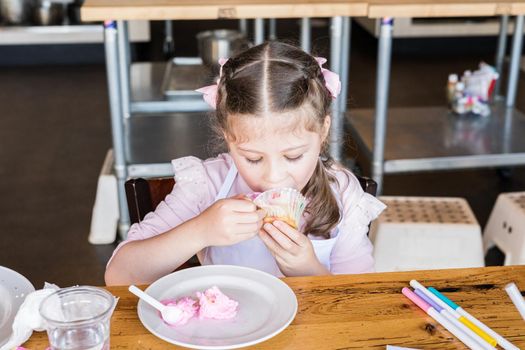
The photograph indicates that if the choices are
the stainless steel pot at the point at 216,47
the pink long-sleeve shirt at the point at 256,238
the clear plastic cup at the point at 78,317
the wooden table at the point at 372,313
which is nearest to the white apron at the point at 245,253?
the pink long-sleeve shirt at the point at 256,238

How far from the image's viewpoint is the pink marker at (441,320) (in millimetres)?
1101

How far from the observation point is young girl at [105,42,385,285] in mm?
1393

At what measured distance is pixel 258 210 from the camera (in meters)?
1.37

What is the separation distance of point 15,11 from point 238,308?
16.6 ft

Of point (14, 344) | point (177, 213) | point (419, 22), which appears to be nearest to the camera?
point (14, 344)

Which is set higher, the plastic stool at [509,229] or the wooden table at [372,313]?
the wooden table at [372,313]

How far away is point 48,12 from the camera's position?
223 inches

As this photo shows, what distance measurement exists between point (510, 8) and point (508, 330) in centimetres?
181

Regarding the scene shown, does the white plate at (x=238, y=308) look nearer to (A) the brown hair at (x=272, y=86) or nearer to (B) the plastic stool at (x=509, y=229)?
(A) the brown hair at (x=272, y=86)

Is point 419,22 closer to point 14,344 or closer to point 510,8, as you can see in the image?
point 510,8

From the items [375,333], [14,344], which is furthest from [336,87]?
[14,344]

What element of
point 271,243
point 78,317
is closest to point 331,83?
point 271,243

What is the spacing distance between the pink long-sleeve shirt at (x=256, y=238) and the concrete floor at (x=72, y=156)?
81 cm

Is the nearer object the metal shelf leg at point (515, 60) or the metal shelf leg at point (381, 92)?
the metal shelf leg at point (381, 92)
